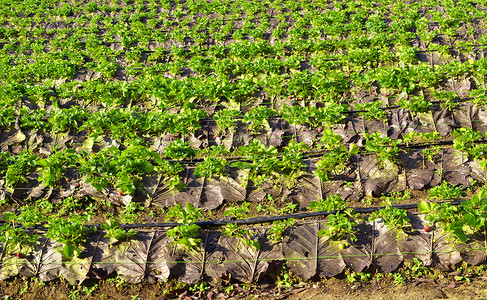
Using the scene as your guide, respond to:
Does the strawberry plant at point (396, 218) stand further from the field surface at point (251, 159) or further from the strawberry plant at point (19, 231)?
the strawberry plant at point (19, 231)

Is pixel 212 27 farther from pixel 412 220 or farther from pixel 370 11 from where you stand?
pixel 412 220

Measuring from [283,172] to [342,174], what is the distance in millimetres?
999

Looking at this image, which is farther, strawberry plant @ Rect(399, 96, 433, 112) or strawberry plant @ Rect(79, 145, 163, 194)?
strawberry plant @ Rect(399, 96, 433, 112)

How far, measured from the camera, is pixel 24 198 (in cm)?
676

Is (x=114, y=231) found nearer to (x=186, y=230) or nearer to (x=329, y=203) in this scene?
(x=186, y=230)

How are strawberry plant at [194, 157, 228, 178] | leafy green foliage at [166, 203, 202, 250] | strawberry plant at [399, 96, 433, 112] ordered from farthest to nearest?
strawberry plant at [399, 96, 433, 112], strawberry plant at [194, 157, 228, 178], leafy green foliage at [166, 203, 202, 250]

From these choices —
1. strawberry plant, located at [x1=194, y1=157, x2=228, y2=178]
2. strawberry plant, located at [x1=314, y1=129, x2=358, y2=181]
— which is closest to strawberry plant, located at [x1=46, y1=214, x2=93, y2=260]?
strawberry plant, located at [x1=194, y1=157, x2=228, y2=178]

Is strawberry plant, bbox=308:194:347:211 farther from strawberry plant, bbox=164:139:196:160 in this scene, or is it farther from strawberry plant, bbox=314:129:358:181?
strawberry plant, bbox=164:139:196:160

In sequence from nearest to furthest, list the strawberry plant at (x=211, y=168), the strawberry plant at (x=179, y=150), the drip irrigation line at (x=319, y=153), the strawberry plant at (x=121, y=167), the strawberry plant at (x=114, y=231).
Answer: the strawberry plant at (x=114, y=231), the strawberry plant at (x=121, y=167), the strawberry plant at (x=211, y=168), the drip irrigation line at (x=319, y=153), the strawberry plant at (x=179, y=150)

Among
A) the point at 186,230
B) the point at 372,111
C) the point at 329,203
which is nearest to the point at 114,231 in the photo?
the point at 186,230

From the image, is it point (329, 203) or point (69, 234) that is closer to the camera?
point (69, 234)

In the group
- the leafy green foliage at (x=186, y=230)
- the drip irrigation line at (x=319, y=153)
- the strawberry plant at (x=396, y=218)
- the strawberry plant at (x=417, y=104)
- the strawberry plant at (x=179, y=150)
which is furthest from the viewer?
the strawberry plant at (x=417, y=104)

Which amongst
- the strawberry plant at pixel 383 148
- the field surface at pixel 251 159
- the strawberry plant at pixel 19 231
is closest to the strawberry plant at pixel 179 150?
the field surface at pixel 251 159

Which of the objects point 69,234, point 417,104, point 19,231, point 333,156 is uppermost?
point 417,104
